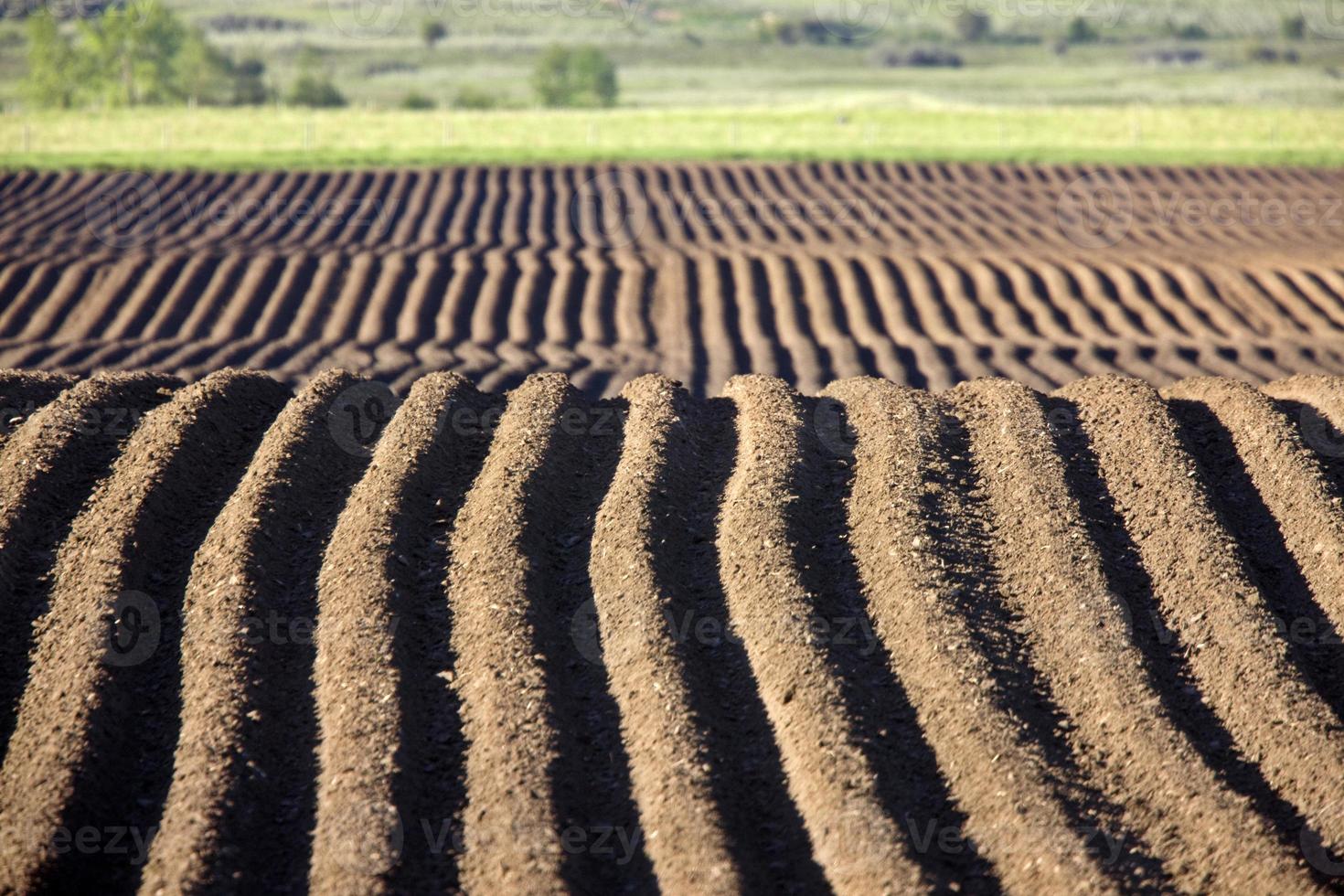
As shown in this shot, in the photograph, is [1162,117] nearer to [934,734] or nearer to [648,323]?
[648,323]

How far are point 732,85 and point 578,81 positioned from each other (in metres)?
19.8

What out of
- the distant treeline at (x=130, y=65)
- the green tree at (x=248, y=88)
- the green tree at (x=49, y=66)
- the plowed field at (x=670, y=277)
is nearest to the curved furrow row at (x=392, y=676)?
the plowed field at (x=670, y=277)

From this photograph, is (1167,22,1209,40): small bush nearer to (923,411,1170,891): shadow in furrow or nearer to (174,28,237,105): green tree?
(174,28,237,105): green tree

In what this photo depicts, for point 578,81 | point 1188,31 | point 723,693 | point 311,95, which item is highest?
point 723,693

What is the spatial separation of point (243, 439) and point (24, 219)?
647 inches

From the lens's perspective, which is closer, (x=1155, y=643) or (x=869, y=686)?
(x=869, y=686)

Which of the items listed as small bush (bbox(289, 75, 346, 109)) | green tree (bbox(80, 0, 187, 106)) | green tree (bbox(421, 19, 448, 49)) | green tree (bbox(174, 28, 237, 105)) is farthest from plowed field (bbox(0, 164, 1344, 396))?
green tree (bbox(421, 19, 448, 49))

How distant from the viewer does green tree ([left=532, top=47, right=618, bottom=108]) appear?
157 feet

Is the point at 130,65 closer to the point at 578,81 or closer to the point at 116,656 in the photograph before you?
the point at 578,81

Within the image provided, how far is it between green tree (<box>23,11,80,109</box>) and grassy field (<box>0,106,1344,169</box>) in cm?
931

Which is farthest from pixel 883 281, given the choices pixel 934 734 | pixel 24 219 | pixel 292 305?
pixel 24 219

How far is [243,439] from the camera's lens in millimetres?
7555

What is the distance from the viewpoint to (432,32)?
79.5 meters

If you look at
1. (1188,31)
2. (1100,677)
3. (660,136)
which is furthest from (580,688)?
(1188,31)
